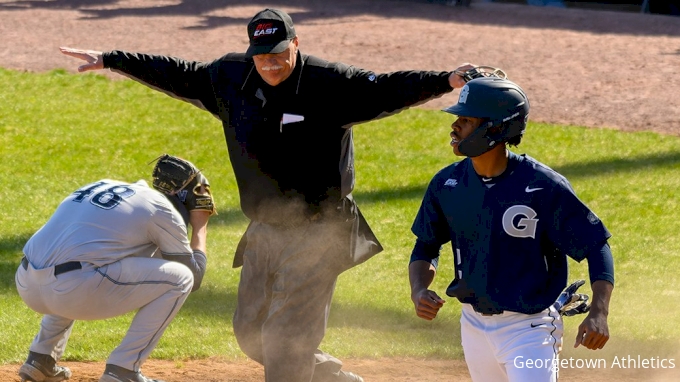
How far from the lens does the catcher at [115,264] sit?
17.1ft

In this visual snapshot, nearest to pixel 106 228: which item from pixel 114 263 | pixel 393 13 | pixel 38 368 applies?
pixel 114 263

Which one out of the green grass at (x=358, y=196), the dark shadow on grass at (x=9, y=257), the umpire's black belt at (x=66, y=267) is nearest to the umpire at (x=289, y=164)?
the umpire's black belt at (x=66, y=267)

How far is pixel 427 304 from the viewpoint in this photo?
13.7 ft

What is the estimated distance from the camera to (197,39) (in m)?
14.6

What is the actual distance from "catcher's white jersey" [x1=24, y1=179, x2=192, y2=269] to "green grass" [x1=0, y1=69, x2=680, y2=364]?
1.52 meters

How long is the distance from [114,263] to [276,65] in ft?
4.01

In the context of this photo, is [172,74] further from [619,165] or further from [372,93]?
[619,165]

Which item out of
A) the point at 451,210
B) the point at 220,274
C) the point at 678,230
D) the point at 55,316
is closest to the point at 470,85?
the point at 451,210

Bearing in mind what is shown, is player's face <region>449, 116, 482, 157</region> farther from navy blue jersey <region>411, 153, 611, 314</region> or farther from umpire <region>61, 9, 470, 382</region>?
umpire <region>61, 9, 470, 382</region>

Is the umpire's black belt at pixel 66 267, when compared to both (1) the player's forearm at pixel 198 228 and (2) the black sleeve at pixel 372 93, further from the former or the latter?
(2) the black sleeve at pixel 372 93

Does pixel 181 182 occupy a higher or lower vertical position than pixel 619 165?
higher

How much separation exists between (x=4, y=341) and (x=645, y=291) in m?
4.42

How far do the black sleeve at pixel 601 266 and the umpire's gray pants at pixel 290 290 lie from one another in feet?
5.19

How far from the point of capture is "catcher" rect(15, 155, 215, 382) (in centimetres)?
521
